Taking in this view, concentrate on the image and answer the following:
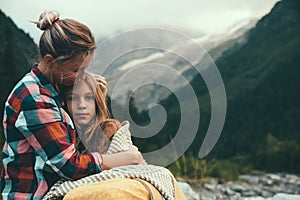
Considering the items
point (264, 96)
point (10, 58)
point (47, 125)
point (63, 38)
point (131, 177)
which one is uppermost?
point (63, 38)

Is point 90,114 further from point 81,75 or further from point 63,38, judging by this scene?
point 63,38

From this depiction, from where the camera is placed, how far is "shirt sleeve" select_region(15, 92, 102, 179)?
1.63 metres

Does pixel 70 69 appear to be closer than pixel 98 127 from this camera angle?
Yes

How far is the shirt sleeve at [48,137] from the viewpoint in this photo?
163cm

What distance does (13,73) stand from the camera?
8.46m

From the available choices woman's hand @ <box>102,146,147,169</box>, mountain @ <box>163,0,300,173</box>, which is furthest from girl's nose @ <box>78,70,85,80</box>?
mountain @ <box>163,0,300,173</box>

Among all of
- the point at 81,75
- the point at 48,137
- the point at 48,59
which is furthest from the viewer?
the point at 81,75

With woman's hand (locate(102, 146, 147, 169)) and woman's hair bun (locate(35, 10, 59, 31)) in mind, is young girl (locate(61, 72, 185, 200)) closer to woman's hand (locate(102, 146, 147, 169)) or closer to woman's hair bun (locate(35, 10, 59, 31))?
woman's hand (locate(102, 146, 147, 169))

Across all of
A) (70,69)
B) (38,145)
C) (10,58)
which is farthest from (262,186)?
(38,145)

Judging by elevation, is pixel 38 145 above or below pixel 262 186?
above

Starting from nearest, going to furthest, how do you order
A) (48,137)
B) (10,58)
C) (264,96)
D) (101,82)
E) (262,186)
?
(48,137) → (101,82) → (10,58) → (262,186) → (264,96)

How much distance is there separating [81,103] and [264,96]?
2520 cm

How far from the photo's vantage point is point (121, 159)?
1763 millimetres

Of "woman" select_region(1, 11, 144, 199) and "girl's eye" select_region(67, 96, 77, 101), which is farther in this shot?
"girl's eye" select_region(67, 96, 77, 101)
